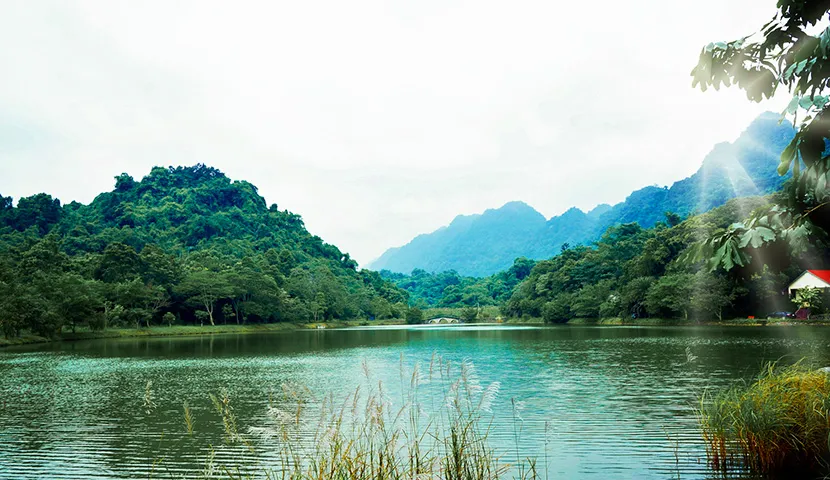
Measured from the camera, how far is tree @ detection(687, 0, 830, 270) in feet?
11.4

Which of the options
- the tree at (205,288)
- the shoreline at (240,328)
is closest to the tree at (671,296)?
the shoreline at (240,328)

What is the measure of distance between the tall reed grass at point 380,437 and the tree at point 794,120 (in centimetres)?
233

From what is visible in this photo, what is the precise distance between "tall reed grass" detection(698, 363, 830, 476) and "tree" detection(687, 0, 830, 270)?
422cm

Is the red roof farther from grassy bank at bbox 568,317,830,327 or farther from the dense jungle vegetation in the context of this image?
grassy bank at bbox 568,317,830,327

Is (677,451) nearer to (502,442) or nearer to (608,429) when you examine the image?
(608,429)

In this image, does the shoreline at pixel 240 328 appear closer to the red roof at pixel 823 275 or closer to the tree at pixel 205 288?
the tree at pixel 205 288

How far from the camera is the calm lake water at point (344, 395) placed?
31.2 feet

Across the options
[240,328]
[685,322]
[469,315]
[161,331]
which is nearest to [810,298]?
[685,322]

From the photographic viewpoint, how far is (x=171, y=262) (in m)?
76.8

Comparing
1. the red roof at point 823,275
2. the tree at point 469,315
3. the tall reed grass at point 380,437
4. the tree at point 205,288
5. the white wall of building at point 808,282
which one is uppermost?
the tree at point 205,288

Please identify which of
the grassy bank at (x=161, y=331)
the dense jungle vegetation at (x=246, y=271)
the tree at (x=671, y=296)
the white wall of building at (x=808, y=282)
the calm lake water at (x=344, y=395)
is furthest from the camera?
the tree at (x=671, y=296)

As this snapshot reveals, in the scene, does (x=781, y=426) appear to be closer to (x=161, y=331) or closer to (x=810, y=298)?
(x=810, y=298)

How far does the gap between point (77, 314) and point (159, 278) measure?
2180 centimetres

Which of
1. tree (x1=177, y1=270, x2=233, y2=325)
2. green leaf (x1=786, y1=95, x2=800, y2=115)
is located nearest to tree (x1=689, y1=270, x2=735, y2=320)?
tree (x1=177, y1=270, x2=233, y2=325)
